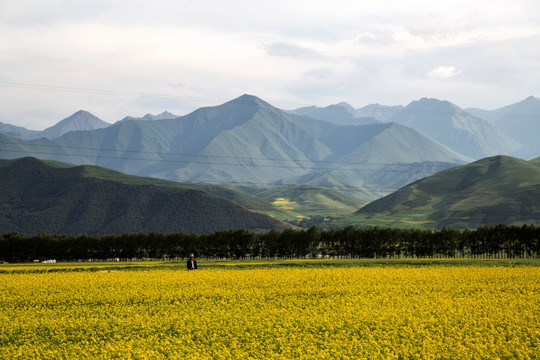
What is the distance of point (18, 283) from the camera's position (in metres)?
63.3

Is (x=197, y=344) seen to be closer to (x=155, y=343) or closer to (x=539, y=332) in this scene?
(x=155, y=343)

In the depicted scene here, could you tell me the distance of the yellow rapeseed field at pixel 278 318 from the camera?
31844 mm

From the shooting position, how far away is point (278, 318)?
4003 centimetres

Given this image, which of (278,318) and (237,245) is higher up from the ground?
(278,318)

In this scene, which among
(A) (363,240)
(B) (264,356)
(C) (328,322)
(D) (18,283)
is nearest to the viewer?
(B) (264,356)

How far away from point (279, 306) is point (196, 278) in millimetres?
19700

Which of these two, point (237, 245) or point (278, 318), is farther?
point (237, 245)

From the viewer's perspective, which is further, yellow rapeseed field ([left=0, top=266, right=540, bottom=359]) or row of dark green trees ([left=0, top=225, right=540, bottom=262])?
row of dark green trees ([left=0, top=225, right=540, bottom=262])

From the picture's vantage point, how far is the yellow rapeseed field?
3184 centimetres

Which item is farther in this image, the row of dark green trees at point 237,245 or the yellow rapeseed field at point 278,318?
the row of dark green trees at point 237,245

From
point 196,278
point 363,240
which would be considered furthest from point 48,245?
point 196,278

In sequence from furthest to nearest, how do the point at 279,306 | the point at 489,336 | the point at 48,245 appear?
the point at 48,245 → the point at 279,306 → the point at 489,336

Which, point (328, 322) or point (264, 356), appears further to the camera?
point (328, 322)

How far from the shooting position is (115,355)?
3166 cm
